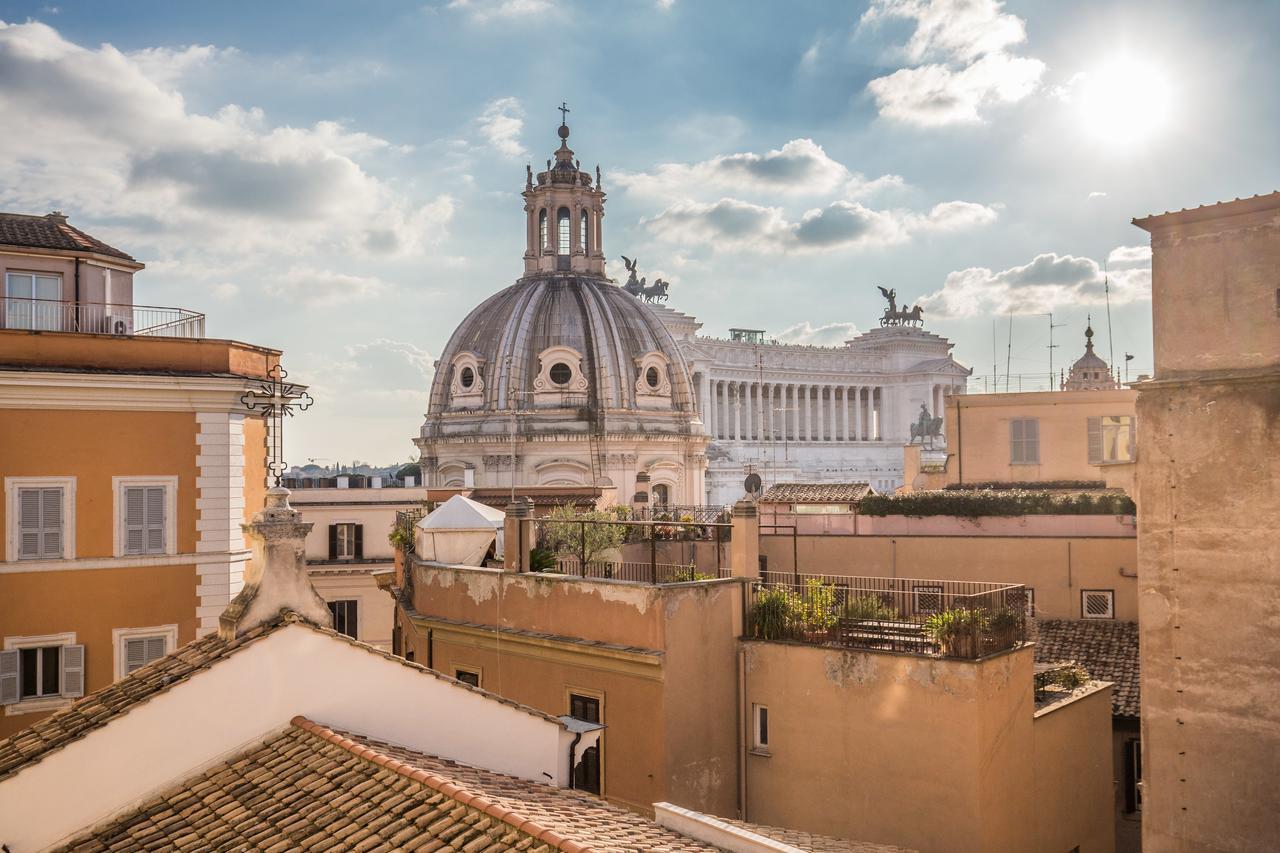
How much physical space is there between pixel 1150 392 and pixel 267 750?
9398 millimetres

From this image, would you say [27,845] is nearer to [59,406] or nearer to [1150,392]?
[59,406]

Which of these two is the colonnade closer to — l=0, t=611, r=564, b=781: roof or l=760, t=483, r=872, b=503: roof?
l=760, t=483, r=872, b=503: roof

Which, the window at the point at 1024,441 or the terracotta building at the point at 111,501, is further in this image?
the window at the point at 1024,441

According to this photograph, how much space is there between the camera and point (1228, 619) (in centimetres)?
1180

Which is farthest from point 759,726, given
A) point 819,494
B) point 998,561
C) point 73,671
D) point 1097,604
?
point 819,494

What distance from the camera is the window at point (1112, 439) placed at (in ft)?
66.8

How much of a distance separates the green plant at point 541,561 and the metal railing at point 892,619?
10.1ft

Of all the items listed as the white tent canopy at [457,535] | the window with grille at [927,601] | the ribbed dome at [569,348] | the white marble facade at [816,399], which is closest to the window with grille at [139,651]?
the white tent canopy at [457,535]

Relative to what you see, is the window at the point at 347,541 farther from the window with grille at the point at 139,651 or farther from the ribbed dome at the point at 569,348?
the window with grille at the point at 139,651

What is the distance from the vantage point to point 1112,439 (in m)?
21.3

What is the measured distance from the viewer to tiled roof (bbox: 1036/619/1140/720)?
18125mm

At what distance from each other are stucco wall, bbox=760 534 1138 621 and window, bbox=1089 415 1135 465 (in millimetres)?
1812

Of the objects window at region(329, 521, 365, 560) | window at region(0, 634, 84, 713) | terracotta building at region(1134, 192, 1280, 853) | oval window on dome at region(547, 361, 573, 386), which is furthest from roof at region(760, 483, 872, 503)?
oval window on dome at region(547, 361, 573, 386)

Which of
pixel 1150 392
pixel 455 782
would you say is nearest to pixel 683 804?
pixel 455 782
